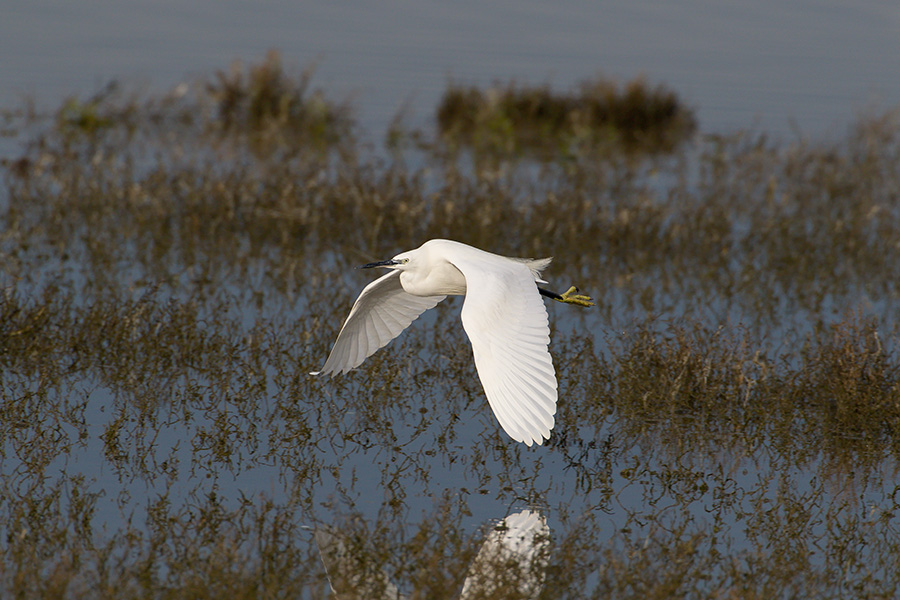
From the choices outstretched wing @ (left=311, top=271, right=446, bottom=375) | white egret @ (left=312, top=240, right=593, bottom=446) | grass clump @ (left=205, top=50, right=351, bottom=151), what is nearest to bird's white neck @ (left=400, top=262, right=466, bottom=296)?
white egret @ (left=312, top=240, right=593, bottom=446)

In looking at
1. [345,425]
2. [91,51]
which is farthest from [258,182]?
[91,51]

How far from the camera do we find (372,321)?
5598 mm

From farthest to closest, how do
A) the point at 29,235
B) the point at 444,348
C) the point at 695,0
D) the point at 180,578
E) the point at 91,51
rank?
the point at 695,0
the point at 91,51
the point at 29,235
the point at 444,348
the point at 180,578

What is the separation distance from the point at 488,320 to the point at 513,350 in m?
0.17

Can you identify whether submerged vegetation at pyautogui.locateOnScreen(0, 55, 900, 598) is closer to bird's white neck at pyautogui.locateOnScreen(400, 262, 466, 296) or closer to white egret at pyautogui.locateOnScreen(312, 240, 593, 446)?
white egret at pyautogui.locateOnScreen(312, 240, 593, 446)

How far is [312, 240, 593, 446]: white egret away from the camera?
4.11 meters

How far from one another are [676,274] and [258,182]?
330 centimetres

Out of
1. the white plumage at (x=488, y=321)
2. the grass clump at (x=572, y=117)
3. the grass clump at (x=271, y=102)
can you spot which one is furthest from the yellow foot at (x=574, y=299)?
the grass clump at (x=271, y=102)

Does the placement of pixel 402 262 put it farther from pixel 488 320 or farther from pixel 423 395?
pixel 488 320

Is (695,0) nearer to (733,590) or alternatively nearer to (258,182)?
(258,182)

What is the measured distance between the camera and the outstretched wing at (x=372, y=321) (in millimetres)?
5466

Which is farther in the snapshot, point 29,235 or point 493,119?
point 493,119

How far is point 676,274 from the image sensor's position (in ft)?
26.8

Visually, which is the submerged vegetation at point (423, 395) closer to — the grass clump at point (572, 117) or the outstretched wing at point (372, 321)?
the outstretched wing at point (372, 321)
